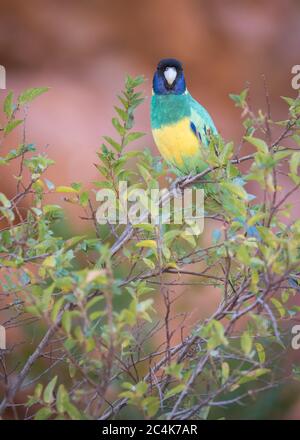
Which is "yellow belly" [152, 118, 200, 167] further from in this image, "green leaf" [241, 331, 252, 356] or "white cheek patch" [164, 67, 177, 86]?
"green leaf" [241, 331, 252, 356]

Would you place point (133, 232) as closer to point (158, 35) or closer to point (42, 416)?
point (42, 416)

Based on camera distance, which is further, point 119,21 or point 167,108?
point 119,21

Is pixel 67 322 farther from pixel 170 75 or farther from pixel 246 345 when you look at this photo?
pixel 170 75

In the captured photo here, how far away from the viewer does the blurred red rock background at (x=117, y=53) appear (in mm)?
5207

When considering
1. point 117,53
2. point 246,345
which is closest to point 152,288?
point 246,345

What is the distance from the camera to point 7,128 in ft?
5.64

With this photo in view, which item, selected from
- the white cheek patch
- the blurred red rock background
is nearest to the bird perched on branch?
the white cheek patch

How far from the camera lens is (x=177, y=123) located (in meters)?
2.72

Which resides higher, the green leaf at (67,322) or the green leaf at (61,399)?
the green leaf at (67,322)

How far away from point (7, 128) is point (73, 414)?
2.52ft

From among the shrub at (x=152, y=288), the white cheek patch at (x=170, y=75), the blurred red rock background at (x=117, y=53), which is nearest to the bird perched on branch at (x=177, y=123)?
the white cheek patch at (x=170, y=75)

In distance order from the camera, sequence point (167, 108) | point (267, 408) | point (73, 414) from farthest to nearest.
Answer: point (267, 408) → point (167, 108) → point (73, 414)

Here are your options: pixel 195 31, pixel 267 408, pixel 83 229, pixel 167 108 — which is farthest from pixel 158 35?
pixel 267 408

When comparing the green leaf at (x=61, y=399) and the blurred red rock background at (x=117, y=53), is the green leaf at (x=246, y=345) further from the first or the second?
the blurred red rock background at (x=117, y=53)
